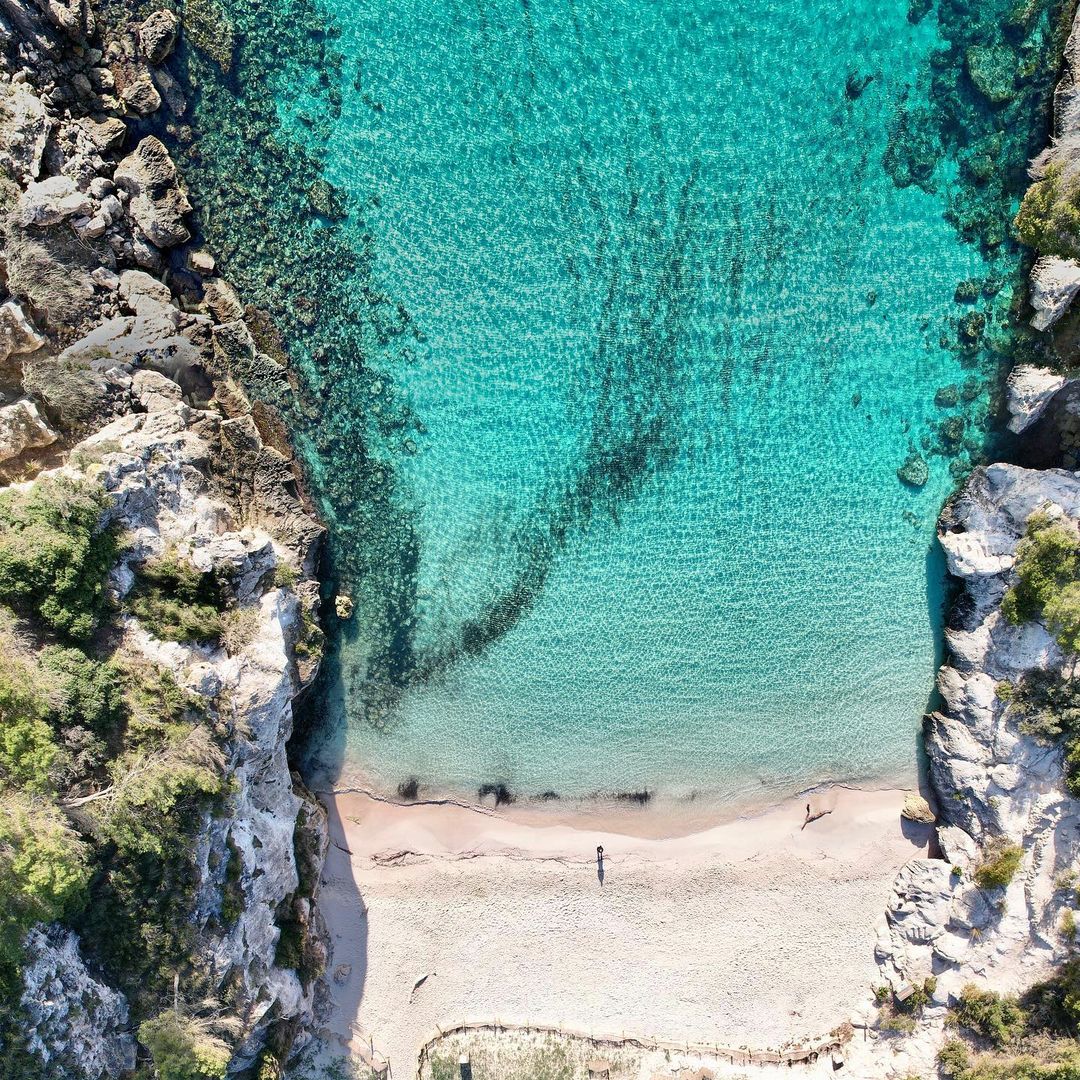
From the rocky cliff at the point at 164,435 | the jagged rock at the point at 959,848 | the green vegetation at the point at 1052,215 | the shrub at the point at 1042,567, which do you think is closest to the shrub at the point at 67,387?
the rocky cliff at the point at 164,435

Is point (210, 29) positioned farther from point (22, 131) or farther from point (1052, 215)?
point (1052, 215)

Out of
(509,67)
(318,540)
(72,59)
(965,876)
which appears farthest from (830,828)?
(72,59)

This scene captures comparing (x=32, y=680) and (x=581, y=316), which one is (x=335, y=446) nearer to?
(x=581, y=316)

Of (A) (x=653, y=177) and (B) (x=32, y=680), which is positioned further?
(A) (x=653, y=177)

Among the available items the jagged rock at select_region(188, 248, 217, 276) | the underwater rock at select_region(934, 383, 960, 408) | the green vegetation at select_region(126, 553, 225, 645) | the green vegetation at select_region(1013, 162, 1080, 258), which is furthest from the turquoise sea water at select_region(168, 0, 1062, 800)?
the green vegetation at select_region(126, 553, 225, 645)

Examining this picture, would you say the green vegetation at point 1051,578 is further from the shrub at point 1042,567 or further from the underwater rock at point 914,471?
the underwater rock at point 914,471
